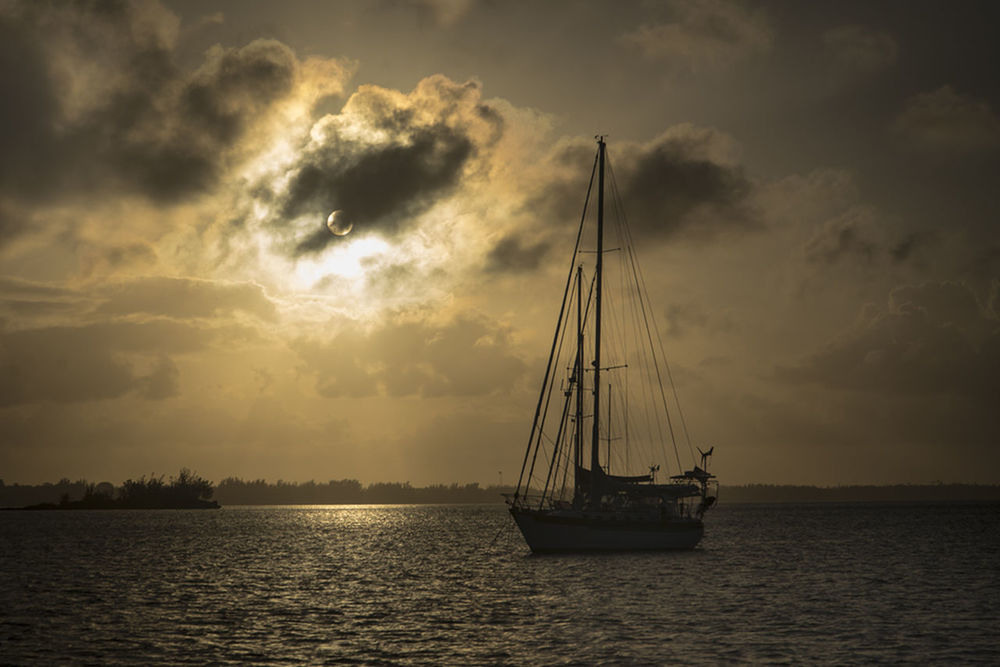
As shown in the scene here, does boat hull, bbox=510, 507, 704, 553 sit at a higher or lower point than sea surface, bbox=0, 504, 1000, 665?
higher

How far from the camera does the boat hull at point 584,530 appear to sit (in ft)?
239

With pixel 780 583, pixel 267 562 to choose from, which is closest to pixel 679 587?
pixel 780 583

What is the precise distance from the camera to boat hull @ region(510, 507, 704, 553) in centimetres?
7288

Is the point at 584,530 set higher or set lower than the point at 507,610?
higher

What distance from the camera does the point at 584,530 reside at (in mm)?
73250

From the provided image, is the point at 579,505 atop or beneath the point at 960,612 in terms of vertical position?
A: atop

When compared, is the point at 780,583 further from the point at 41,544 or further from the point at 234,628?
the point at 41,544

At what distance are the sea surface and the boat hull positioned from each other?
1508 mm

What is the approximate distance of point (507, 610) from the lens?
1941 inches

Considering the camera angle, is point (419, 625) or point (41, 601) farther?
point (41, 601)

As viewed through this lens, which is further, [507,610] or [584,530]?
[584,530]

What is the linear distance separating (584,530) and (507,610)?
24773 millimetres

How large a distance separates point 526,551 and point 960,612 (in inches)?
2017

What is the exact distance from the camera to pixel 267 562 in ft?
296
